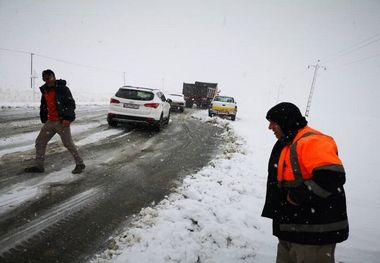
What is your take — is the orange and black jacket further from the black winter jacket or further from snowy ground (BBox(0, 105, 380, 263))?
snowy ground (BBox(0, 105, 380, 263))

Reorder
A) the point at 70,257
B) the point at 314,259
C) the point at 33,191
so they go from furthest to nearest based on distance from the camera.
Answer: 1. the point at 33,191
2. the point at 70,257
3. the point at 314,259

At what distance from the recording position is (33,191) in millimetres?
4434

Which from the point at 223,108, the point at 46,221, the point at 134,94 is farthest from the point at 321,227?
the point at 223,108

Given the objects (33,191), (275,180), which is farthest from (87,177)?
(275,180)

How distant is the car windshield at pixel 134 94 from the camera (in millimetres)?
10938

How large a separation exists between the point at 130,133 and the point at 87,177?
5.32 m

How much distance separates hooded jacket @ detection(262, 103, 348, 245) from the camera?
180 cm

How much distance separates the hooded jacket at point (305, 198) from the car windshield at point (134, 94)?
9338 mm

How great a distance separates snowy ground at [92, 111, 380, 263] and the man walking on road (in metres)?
2.57

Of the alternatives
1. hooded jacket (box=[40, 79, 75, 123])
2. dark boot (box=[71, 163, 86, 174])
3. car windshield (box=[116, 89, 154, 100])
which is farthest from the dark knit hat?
car windshield (box=[116, 89, 154, 100])

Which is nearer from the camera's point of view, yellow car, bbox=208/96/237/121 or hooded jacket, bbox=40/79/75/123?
hooded jacket, bbox=40/79/75/123

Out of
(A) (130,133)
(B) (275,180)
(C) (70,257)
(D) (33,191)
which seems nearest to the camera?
(B) (275,180)

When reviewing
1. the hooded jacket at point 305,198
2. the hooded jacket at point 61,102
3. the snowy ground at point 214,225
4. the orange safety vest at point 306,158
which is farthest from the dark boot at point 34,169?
the orange safety vest at point 306,158

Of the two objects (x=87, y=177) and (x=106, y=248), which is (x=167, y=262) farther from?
(x=87, y=177)
